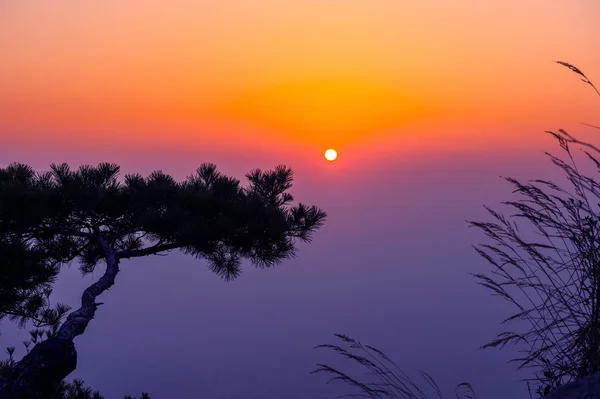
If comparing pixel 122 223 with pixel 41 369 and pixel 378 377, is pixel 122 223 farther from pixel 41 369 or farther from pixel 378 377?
pixel 378 377

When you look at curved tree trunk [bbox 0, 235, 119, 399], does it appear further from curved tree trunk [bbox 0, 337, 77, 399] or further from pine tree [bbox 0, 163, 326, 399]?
pine tree [bbox 0, 163, 326, 399]

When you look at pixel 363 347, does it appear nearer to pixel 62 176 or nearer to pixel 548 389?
pixel 548 389

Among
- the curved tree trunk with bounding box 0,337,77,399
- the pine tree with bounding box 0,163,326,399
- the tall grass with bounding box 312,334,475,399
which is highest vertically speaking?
the pine tree with bounding box 0,163,326,399

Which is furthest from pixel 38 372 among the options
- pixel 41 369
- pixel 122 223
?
pixel 122 223

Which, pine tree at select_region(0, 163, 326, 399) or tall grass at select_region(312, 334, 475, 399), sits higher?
pine tree at select_region(0, 163, 326, 399)

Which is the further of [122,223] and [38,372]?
[122,223]

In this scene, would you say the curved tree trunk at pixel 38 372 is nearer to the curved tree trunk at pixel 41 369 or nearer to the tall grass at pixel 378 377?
the curved tree trunk at pixel 41 369

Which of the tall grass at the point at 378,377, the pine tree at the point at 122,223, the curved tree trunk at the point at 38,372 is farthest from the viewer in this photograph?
the pine tree at the point at 122,223

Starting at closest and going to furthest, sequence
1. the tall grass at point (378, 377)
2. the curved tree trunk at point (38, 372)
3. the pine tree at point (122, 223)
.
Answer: the tall grass at point (378, 377), the curved tree trunk at point (38, 372), the pine tree at point (122, 223)

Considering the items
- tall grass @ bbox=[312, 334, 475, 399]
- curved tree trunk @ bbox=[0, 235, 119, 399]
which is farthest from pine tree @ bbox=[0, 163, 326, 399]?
tall grass @ bbox=[312, 334, 475, 399]

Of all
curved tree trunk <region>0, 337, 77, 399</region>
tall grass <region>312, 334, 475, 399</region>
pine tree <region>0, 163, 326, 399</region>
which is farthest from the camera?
pine tree <region>0, 163, 326, 399</region>

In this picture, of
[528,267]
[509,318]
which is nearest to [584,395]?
[509,318]

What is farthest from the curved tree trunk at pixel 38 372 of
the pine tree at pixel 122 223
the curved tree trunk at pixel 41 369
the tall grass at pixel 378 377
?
the tall grass at pixel 378 377

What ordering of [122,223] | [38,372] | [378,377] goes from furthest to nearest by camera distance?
[122,223] → [38,372] → [378,377]
